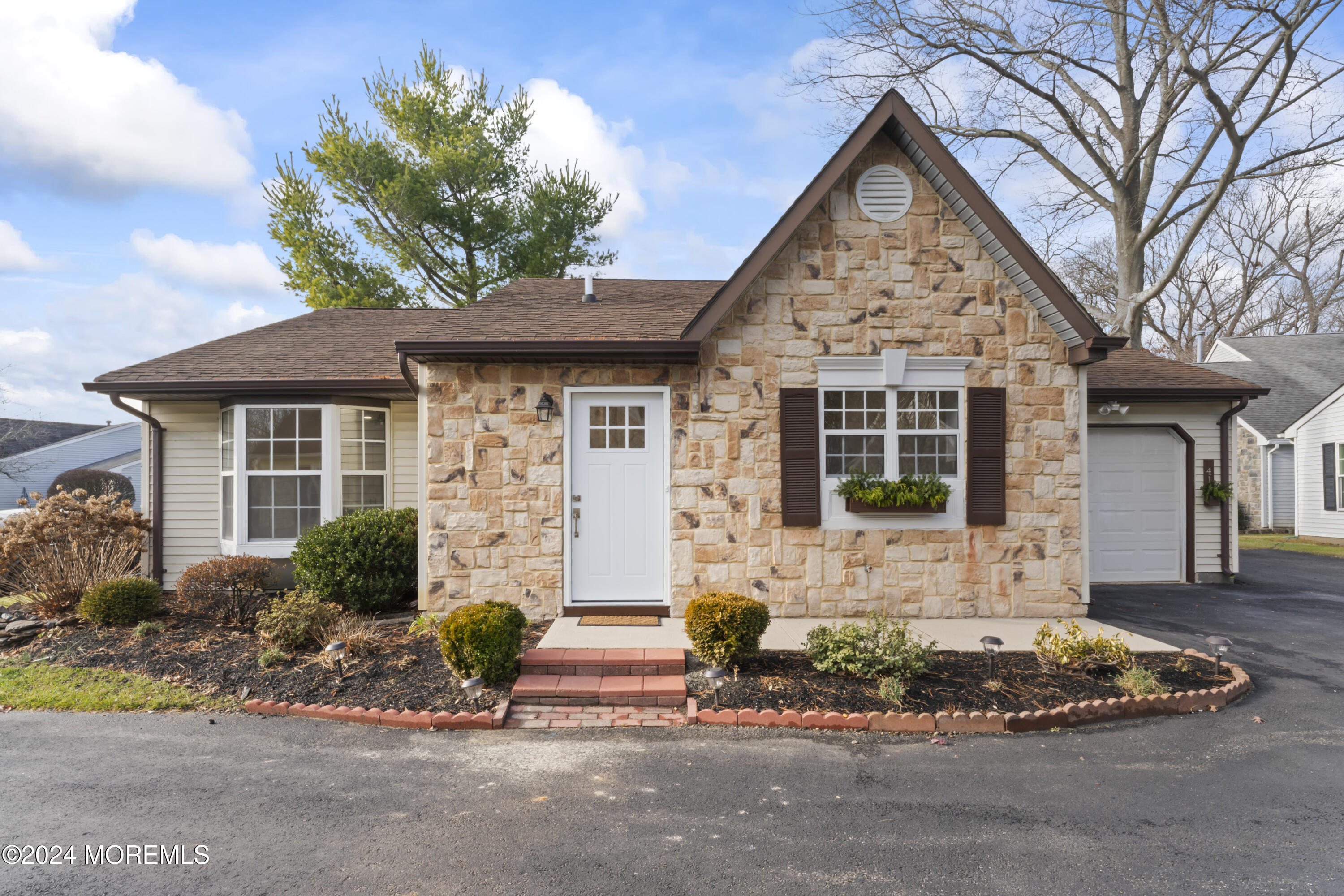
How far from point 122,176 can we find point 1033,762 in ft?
52.9

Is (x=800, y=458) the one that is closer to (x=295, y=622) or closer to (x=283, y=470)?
(x=295, y=622)

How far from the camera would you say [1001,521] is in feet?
21.7

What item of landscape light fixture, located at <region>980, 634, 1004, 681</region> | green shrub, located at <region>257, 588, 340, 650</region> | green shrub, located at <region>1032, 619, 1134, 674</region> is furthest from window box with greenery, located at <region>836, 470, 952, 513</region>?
green shrub, located at <region>257, 588, 340, 650</region>

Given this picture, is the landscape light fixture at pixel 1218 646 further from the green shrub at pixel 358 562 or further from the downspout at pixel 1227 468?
the green shrub at pixel 358 562

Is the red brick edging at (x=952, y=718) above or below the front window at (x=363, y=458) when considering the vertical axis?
below

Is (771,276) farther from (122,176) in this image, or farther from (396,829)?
(122,176)

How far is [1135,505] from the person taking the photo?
29.6 ft

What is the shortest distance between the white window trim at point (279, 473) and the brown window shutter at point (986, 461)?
7191 millimetres

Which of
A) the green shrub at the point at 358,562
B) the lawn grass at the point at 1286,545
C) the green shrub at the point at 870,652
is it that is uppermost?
the green shrub at the point at 358,562

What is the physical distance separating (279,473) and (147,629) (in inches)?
84.5

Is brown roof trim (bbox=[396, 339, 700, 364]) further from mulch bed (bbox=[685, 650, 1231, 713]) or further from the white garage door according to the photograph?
the white garage door

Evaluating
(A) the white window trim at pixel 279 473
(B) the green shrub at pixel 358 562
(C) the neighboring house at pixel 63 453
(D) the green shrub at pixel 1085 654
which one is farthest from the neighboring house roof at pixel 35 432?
(D) the green shrub at pixel 1085 654

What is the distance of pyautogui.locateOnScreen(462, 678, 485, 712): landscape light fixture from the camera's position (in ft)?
14.1

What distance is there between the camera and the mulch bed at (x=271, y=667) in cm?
475
